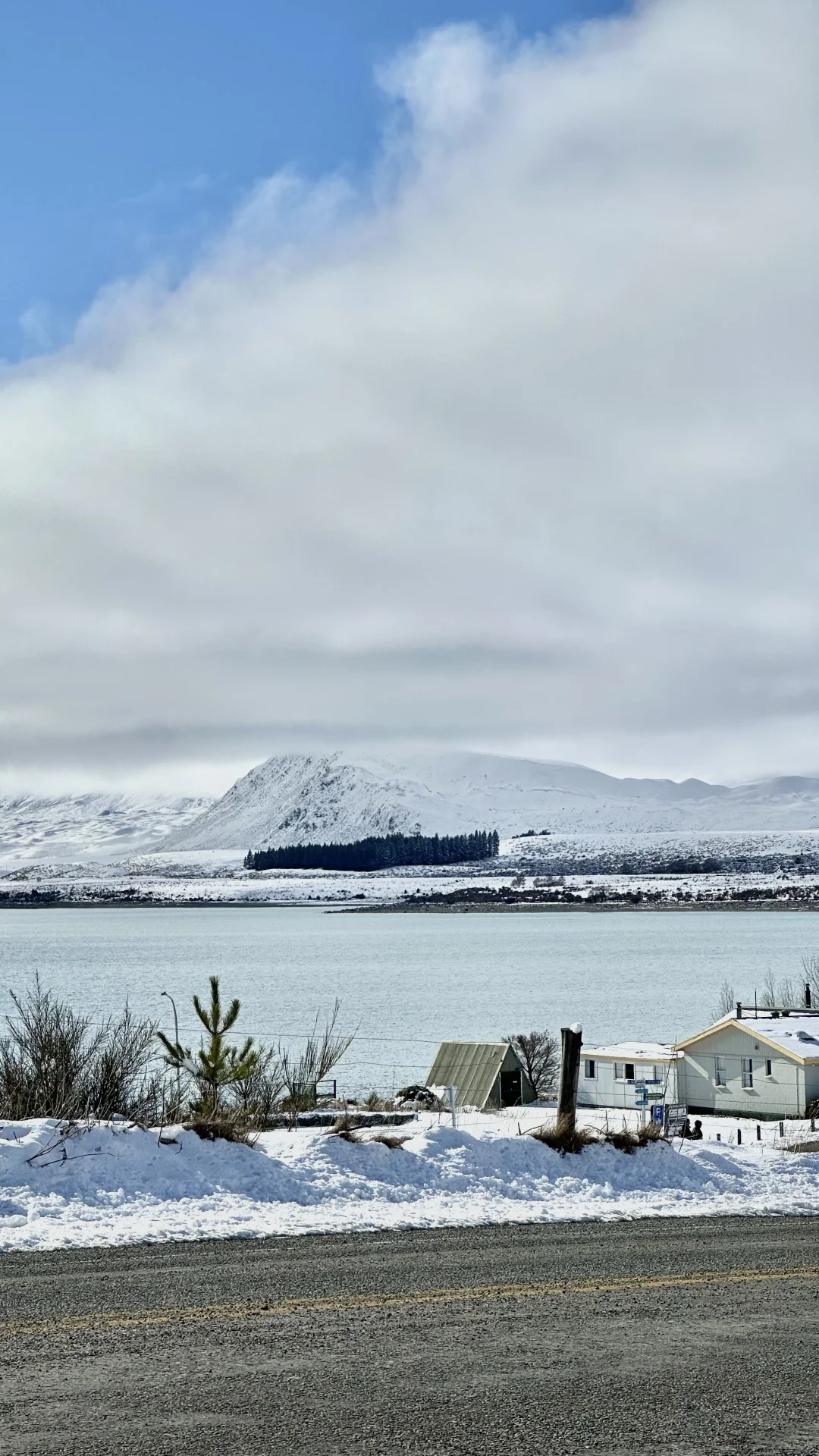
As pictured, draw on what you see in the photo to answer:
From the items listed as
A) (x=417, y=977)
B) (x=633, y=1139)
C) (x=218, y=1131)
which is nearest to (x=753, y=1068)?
(x=633, y=1139)

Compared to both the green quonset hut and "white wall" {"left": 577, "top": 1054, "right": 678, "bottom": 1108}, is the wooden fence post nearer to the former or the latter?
the green quonset hut

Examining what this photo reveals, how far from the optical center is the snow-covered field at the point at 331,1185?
37.4 feet

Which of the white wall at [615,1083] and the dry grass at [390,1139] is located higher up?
the dry grass at [390,1139]

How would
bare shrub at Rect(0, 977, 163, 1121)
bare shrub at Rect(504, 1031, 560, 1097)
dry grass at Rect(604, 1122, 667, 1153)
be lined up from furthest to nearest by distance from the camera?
1. bare shrub at Rect(504, 1031, 560, 1097)
2. bare shrub at Rect(0, 977, 163, 1121)
3. dry grass at Rect(604, 1122, 667, 1153)

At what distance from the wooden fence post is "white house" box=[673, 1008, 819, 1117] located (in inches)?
1630

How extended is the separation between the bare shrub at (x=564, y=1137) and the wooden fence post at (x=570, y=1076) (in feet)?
0.29

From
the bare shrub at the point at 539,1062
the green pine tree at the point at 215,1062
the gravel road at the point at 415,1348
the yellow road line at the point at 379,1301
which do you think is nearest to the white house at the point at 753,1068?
the bare shrub at the point at 539,1062

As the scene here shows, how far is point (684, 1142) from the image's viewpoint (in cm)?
1614

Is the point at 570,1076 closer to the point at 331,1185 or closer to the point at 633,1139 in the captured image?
the point at 633,1139

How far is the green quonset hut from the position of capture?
5153 centimetres

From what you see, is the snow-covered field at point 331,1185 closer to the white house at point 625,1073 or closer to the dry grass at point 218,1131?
the dry grass at point 218,1131

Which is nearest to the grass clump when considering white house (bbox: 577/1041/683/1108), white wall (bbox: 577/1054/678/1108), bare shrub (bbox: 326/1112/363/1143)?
bare shrub (bbox: 326/1112/363/1143)

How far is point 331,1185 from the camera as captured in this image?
1280cm

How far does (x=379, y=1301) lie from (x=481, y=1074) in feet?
147
